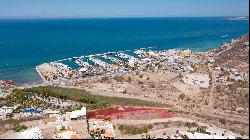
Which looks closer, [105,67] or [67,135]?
[67,135]

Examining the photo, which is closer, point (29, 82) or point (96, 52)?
point (29, 82)

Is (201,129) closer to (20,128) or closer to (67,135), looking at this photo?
(67,135)

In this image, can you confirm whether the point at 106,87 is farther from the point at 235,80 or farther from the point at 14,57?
the point at 14,57

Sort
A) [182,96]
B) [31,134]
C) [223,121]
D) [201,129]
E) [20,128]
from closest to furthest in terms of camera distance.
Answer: [31,134]
[201,129]
[20,128]
[223,121]
[182,96]

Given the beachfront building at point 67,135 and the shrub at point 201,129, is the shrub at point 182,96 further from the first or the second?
the beachfront building at point 67,135

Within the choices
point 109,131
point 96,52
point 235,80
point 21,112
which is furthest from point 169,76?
point 96,52

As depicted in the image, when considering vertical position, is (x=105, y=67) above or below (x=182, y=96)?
below

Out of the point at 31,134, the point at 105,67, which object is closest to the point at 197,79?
the point at 105,67

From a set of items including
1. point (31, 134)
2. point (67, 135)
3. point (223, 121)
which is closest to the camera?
point (67, 135)

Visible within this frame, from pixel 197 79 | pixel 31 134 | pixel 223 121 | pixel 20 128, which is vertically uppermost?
pixel 31 134

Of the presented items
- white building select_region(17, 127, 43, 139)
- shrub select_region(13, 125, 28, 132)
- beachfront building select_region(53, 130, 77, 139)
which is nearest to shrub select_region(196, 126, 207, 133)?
beachfront building select_region(53, 130, 77, 139)
